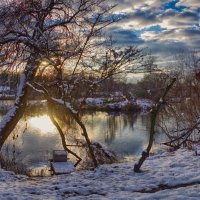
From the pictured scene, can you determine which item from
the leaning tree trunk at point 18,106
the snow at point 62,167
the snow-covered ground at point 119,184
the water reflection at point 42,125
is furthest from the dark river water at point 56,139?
the snow-covered ground at point 119,184

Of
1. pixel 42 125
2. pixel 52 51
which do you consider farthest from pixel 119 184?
pixel 42 125

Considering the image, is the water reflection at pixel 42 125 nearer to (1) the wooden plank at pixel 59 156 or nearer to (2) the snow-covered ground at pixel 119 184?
(1) the wooden plank at pixel 59 156

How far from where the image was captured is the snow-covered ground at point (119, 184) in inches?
284

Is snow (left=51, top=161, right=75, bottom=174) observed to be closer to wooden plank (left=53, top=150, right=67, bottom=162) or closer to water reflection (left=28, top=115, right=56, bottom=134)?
wooden plank (left=53, top=150, right=67, bottom=162)

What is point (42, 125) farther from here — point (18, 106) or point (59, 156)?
point (18, 106)

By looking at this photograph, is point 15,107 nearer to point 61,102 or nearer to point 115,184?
point 61,102

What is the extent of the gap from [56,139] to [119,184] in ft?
58.2

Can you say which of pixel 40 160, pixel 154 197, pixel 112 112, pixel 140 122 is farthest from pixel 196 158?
pixel 112 112

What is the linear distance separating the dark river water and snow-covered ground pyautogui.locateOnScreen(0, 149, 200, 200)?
7974 mm

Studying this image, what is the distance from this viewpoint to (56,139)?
2578 cm

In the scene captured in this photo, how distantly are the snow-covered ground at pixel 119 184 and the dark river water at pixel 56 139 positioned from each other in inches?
314

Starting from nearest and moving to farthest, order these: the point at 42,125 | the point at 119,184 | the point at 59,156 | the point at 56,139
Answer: the point at 119,184
the point at 59,156
the point at 56,139
the point at 42,125

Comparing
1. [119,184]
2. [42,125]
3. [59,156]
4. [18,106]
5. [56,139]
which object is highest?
[18,106]

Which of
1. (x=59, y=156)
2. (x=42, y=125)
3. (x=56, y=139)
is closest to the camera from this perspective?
(x=59, y=156)
